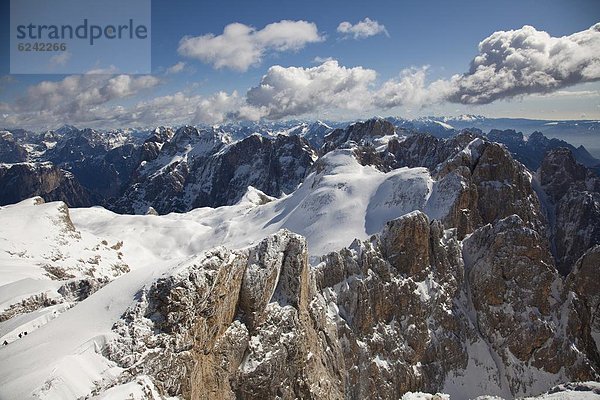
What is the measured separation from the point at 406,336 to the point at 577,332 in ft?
90.2

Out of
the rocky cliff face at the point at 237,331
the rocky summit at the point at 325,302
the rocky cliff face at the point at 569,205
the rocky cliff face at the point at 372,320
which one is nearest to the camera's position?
the rocky cliff face at the point at 237,331

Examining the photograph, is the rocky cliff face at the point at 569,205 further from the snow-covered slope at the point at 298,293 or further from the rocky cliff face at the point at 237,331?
the rocky cliff face at the point at 237,331

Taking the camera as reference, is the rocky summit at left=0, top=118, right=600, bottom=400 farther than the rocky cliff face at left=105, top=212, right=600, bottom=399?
No

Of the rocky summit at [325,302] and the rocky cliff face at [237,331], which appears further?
the rocky summit at [325,302]

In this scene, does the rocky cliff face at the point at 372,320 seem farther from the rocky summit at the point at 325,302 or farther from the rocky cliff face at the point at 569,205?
the rocky cliff face at the point at 569,205

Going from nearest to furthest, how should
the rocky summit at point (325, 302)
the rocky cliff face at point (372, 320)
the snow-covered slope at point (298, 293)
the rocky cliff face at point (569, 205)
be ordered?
the snow-covered slope at point (298, 293)
the rocky summit at point (325, 302)
the rocky cliff face at point (372, 320)
the rocky cliff face at point (569, 205)

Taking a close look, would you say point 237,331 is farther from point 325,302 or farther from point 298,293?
point 325,302

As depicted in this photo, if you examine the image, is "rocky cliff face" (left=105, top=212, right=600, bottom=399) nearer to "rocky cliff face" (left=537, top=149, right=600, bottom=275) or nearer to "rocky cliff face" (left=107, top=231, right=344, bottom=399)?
"rocky cliff face" (left=107, top=231, right=344, bottom=399)

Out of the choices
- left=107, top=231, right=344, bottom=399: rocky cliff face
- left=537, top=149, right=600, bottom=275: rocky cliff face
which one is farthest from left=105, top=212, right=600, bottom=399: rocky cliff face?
left=537, top=149, right=600, bottom=275: rocky cliff face

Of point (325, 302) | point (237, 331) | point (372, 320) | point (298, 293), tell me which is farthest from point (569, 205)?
point (237, 331)

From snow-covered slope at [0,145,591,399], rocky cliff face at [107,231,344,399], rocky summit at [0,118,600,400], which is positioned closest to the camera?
snow-covered slope at [0,145,591,399]

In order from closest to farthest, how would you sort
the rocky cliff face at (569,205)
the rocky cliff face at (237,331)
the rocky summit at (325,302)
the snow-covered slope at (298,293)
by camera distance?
the snow-covered slope at (298,293)
the rocky cliff face at (237,331)
the rocky summit at (325,302)
the rocky cliff face at (569,205)

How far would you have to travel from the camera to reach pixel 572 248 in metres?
130

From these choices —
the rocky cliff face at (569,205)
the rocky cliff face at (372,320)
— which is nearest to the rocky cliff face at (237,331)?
the rocky cliff face at (372,320)
